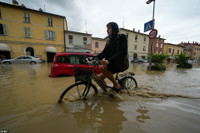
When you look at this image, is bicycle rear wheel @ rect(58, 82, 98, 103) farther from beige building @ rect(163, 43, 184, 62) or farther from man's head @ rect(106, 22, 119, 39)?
→ beige building @ rect(163, 43, 184, 62)

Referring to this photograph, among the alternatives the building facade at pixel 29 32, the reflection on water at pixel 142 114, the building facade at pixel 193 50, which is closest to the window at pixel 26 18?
the building facade at pixel 29 32

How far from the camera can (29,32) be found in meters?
16.1

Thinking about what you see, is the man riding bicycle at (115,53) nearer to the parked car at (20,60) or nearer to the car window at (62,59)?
the car window at (62,59)

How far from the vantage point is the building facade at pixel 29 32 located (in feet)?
48.5

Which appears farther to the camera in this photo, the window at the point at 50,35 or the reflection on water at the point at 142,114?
the window at the point at 50,35

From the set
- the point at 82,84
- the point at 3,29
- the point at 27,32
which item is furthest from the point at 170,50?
the point at 3,29

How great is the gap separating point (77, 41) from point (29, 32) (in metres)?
9.42

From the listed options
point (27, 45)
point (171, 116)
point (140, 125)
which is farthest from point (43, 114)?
point (27, 45)

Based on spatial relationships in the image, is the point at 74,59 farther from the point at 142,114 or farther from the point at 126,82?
the point at 142,114

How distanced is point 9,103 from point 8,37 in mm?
20660

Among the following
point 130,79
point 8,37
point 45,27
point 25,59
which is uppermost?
point 45,27

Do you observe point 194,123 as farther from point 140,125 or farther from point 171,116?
point 140,125

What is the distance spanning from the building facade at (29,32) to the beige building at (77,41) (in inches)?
45.8

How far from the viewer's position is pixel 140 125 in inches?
52.1
